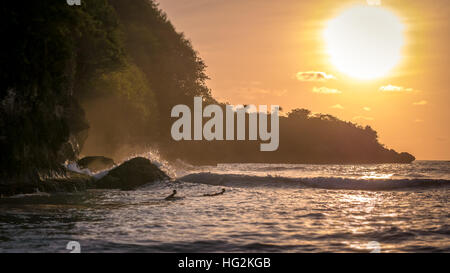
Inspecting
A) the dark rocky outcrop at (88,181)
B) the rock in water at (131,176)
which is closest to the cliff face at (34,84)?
A: the dark rocky outcrop at (88,181)

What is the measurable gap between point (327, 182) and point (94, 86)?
71.2 feet

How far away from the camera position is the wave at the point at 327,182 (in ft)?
93.6

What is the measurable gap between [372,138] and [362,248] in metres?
129

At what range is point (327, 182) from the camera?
3047 cm

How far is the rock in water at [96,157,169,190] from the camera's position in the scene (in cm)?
2630

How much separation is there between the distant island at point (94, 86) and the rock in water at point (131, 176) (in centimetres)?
277

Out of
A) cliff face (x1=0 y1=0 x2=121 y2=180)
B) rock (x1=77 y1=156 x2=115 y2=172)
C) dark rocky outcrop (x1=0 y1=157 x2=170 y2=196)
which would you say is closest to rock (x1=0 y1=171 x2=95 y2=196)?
dark rocky outcrop (x1=0 y1=157 x2=170 y2=196)

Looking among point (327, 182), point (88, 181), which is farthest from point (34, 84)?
point (327, 182)

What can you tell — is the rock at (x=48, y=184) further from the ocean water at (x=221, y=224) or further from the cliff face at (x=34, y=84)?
the ocean water at (x=221, y=224)

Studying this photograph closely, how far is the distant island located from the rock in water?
2.77 m

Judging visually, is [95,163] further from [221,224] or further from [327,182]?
[221,224]

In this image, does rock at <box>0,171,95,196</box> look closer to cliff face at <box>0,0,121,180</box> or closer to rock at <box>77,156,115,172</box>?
cliff face at <box>0,0,121,180</box>
